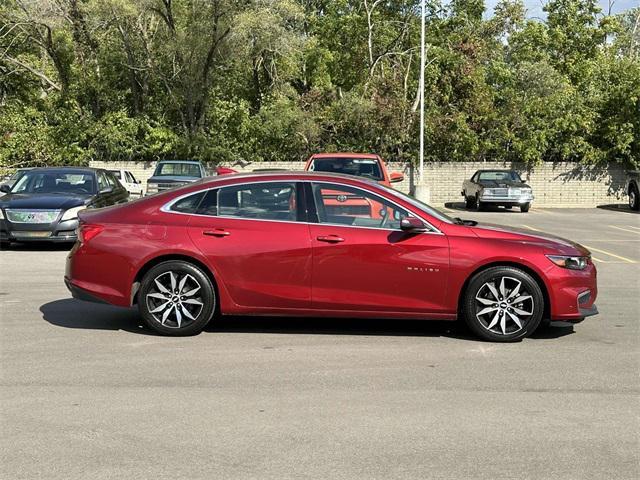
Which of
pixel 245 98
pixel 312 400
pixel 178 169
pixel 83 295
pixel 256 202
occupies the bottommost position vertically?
pixel 312 400

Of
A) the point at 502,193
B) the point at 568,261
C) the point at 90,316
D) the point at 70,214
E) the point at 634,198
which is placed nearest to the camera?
the point at 568,261

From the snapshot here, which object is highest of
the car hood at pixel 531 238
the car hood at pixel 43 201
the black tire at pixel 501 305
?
the car hood at pixel 43 201

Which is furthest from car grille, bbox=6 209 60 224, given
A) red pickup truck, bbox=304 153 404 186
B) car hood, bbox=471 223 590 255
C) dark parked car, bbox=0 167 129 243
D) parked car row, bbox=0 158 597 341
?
car hood, bbox=471 223 590 255

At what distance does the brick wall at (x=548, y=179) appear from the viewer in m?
33.3

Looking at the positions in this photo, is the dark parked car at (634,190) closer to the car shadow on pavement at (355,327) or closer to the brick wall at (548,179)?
the brick wall at (548,179)

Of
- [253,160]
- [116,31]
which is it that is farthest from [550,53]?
[116,31]

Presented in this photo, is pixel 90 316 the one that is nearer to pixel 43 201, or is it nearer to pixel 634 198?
pixel 43 201

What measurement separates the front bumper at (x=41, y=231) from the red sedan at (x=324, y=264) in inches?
260

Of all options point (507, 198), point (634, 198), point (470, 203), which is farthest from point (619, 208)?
point (507, 198)

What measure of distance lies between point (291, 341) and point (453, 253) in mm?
1711

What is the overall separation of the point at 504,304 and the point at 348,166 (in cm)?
805

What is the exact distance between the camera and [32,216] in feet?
45.0

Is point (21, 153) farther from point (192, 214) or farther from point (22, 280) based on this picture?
point (192, 214)

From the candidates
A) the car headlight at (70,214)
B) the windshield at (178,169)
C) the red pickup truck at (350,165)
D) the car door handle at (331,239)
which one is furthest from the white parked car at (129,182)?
the car door handle at (331,239)
